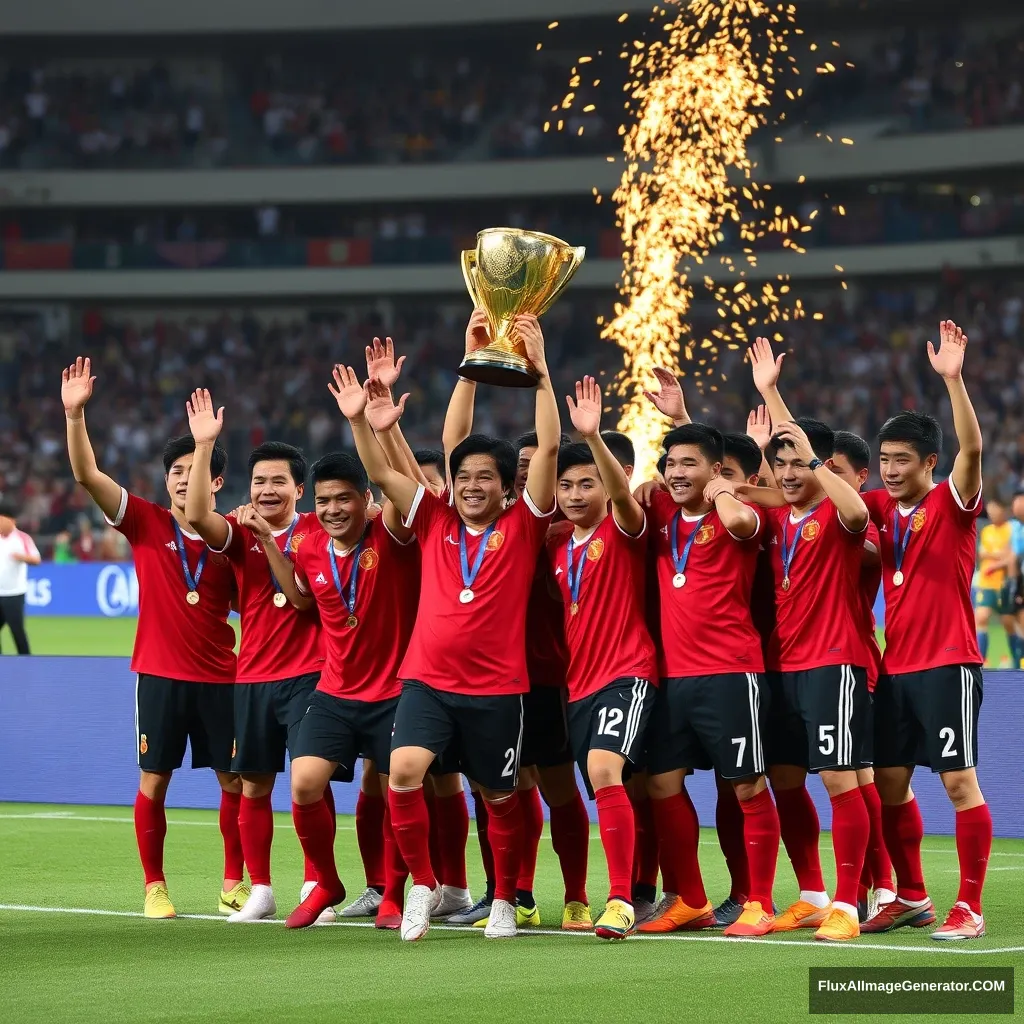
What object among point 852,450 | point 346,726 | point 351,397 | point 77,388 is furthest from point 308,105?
point 346,726

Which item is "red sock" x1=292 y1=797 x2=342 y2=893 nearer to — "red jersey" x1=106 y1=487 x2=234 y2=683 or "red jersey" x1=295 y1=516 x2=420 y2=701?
"red jersey" x1=295 y1=516 x2=420 y2=701

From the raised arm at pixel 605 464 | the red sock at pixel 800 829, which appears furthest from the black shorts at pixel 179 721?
the red sock at pixel 800 829

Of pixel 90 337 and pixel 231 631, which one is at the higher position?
pixel 90 337

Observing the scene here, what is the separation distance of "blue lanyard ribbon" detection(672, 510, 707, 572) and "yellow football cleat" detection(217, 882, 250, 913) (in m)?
2.48

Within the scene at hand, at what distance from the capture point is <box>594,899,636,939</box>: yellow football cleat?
691 centimetres

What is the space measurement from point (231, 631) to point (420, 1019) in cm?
313

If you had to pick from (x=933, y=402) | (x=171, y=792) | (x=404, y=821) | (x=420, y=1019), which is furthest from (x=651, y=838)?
(x=933, y=402)

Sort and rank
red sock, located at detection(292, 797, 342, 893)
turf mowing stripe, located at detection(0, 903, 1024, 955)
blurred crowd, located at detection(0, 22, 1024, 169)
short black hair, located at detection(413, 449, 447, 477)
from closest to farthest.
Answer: turf mowing stripe, located at detection(0, 903, 1024, 955) < red sock, located at detection(292, 797, 342, 893) < short black hair, located at detection(413, 449, 447, 477) < blurred crowd, located at detection(0, 22, 1024, 169)

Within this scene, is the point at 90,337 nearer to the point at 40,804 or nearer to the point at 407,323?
the point at 407,323

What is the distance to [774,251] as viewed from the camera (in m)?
37.3

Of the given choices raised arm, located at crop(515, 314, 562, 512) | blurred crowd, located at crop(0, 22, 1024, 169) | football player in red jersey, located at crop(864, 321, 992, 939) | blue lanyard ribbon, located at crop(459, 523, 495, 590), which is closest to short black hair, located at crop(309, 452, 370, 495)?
blue lanyard ribbon, located at crop(459, 523, 495, 590)

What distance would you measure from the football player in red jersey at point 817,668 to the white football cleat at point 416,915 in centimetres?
143

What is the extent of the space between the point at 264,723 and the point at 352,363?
3066 cm

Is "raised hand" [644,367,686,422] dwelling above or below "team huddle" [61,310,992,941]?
above
